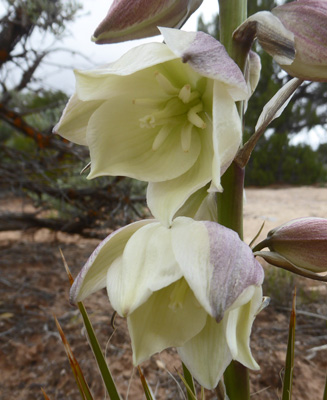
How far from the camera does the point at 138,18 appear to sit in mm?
520

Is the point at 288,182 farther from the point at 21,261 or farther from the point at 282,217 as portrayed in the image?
the point at 21,261

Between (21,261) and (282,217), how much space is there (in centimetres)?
236

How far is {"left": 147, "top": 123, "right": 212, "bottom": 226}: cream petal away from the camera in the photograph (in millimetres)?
482

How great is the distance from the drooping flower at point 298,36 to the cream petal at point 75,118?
241 mm

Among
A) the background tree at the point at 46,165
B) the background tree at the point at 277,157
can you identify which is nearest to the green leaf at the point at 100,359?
the background tree at the point at 46,165

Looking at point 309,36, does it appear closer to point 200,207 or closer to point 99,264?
point 200,207

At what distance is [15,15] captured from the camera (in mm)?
2395

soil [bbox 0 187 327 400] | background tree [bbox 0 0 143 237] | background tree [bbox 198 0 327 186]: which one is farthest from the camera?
background tree [bbox 198 0 327 186]

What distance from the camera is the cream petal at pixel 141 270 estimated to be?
438mm

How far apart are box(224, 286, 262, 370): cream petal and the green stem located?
120 mm

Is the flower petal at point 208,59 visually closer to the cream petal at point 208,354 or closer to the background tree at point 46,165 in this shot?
the cream petal at point 208,354

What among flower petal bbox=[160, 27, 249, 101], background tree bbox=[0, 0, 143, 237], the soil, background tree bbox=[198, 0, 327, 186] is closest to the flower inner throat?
flower petal bbox=[160, 27, 249, 101]

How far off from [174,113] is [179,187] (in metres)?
0.14

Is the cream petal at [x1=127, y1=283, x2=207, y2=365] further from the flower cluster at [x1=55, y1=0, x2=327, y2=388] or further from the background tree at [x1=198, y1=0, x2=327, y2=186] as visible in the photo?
the background tree at [x1=198, y1=0, x2=327, y2=186]
